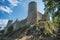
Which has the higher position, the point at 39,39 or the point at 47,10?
the point at 47,10

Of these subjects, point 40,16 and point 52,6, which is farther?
point 40,16

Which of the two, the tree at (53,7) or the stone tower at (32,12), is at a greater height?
the stone tower at (32,12)

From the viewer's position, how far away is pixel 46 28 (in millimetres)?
32438

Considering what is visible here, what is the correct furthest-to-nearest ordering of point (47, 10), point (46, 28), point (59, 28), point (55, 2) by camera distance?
point (59, 28), point (46, 28), point (47, 10), point (55, 2)

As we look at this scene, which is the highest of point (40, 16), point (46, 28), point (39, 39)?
point (40, 16)

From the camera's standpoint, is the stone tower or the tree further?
the stone tower

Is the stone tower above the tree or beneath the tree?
above

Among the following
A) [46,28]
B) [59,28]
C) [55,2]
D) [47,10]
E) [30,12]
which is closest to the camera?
[55,2]

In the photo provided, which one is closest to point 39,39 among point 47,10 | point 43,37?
point 43,37

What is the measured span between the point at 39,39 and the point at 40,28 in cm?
410

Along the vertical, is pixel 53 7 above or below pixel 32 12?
below

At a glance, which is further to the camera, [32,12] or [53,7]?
[32,12]

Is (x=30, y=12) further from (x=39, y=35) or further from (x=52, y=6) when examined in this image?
(x=52, y=6)

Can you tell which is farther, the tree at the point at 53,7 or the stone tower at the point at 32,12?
the stone tower at the point at 32,12
